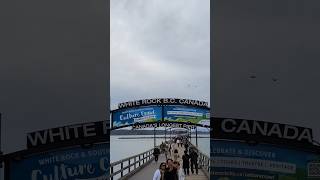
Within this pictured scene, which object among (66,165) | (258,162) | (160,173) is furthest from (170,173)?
(66,165)

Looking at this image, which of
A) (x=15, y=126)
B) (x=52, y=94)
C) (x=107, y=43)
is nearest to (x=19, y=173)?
(x=15, y=126)

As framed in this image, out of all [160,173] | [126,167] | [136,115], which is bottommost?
[126,167]

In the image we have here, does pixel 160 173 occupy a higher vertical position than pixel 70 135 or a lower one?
lower

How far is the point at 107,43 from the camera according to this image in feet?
29.2

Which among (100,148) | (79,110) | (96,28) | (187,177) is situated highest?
(96,28)

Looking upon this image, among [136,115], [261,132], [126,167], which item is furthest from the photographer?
[136,115]

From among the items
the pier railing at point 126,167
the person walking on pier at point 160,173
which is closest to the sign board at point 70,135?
the person walking on pier at point 160,173

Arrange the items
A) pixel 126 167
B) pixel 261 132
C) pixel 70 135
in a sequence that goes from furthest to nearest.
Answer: pixel 126 167, pixel 70 135, pixel 261 132

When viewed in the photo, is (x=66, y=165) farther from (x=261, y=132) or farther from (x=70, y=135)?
(x=261, y=132)

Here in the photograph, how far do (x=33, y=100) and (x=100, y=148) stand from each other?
1.21 m

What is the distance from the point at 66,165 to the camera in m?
8.82

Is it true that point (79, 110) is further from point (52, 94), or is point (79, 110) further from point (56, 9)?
point (56, 9)

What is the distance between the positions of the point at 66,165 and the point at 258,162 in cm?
275

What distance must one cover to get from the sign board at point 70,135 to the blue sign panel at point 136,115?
988cm
